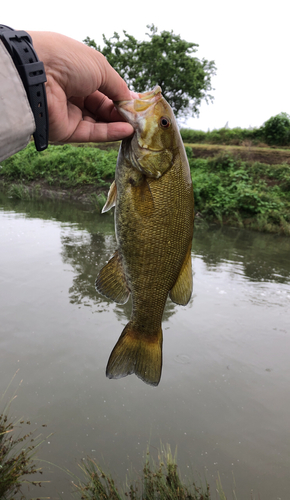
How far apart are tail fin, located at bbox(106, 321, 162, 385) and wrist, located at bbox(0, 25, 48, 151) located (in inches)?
45.3

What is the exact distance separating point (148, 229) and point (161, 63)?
38.6 meters

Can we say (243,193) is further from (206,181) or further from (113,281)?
(113,281)

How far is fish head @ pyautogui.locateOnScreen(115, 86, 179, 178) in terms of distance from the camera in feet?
5.53

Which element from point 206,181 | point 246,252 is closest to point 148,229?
point 246,252

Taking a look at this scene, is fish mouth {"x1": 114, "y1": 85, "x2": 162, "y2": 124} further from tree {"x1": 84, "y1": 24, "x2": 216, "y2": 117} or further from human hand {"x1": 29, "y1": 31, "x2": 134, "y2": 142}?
tree {"x1": 84, "y1": 24, "x2": 216, "y2": 117}

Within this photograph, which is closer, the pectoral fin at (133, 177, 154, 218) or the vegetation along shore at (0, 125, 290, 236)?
the pectoral fin at (133, 177, 154, 218)

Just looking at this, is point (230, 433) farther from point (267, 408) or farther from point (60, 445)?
point (60, 445)

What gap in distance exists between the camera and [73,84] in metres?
1.77

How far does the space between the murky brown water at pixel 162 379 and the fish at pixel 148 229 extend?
224 centimetres

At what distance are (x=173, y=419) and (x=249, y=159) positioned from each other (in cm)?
1689

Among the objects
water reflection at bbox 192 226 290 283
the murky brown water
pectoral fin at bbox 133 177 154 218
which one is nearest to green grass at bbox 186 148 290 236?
water reflection at bbox 192 226 290 283

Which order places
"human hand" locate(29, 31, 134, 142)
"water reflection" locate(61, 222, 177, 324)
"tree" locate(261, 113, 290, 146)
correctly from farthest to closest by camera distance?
"tree" locate(261, 113, 290, 146)
"water reflection" locate(61, 222, 177, 324)
"human hand" locate(29, 31, 134, 142)

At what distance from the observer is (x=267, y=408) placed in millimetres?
4426

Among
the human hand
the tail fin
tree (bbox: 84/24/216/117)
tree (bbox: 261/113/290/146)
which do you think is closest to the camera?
the human hand
